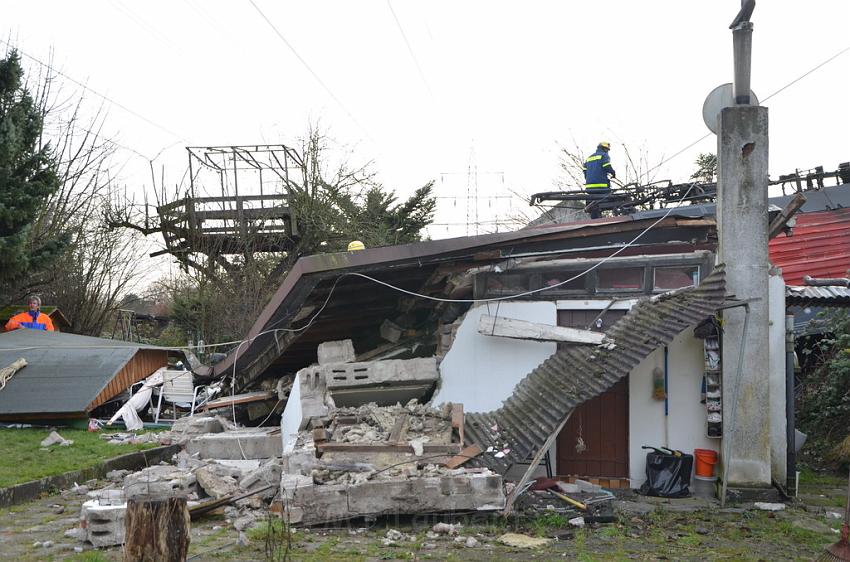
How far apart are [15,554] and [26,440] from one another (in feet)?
18.9

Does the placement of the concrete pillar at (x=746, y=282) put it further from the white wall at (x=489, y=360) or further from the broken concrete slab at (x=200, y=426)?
the broken concrete slab at (x=200, y=426)

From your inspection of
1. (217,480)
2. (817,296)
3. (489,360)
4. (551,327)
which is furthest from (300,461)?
(817,296)

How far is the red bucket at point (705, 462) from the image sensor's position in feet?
32.6

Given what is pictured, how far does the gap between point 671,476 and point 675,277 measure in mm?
2784

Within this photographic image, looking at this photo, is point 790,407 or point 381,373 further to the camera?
point 381,373

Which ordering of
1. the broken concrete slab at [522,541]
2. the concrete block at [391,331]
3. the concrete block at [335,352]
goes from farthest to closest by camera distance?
the concrete block at [391,331] → the concrete block at [335,352] → the broken concrete slab at [522,541]

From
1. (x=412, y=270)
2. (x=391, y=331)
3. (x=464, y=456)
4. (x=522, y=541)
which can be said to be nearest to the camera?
(x=522, y=541)

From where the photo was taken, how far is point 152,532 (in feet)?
14.3

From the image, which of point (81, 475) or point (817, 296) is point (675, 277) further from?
point (81, 475)

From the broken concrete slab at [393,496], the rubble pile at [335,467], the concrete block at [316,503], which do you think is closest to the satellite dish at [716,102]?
the rubble pile at [335,467]

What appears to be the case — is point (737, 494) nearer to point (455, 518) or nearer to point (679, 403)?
point (679, 403)

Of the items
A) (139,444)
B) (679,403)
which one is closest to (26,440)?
(139,444)

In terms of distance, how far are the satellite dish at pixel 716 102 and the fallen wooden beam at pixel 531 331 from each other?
11.3 feet

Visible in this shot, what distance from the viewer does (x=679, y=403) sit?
10383 mm
